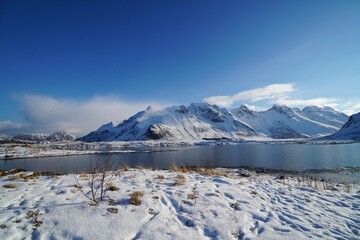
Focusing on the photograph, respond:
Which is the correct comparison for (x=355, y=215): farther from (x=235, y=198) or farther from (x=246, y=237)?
(x=246, y=237)

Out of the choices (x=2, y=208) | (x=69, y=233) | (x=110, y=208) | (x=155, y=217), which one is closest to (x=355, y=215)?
(x=155, y=217)

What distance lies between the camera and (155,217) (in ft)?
25.1

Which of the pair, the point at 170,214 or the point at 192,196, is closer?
the point at 170,214

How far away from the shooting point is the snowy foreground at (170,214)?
672cm

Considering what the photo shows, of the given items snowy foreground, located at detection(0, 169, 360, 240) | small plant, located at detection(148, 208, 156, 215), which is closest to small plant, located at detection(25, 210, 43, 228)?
snowy foreground, located at detection(0, 169, 360, 240)

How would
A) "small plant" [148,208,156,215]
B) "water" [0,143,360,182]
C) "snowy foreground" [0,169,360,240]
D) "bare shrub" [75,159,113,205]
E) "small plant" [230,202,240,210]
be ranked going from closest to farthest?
"snowy foreground" [0,169,360,240], "small plant" [148,208,156,215], "bare shrub" [75,159,113,205], "small plant" [230,202,240,210], "water" [0,143,360,182]

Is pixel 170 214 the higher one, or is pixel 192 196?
pixel 192 196

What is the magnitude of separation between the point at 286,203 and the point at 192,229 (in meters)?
5.79

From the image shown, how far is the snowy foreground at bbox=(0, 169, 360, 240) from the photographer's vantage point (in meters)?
6.72

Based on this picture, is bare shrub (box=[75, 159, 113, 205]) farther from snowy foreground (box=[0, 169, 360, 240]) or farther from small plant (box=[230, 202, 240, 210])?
small plant (box=[230, 202, 240, 210])

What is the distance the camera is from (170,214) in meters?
8.05

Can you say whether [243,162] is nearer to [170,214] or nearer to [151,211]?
[170,214]

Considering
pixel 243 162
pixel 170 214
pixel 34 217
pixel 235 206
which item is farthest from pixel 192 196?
pixel 243 162

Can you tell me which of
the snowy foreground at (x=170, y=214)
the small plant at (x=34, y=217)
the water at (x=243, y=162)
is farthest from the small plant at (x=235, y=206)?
the water at (x=243, y=162)
